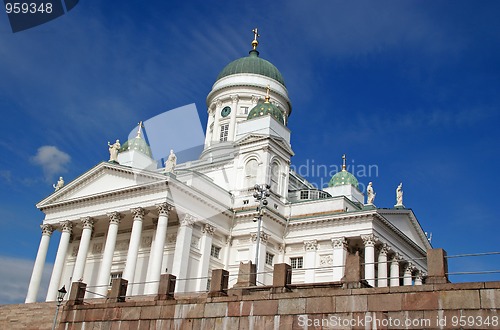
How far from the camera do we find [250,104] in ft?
186

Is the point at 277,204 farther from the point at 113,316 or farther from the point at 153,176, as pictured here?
the point at 113,316

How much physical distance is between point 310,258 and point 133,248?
13043mm

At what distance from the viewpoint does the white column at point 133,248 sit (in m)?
36.9

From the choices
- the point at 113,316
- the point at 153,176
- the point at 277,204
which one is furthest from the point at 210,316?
the point at 277,204

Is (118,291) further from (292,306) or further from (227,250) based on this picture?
(227,250)

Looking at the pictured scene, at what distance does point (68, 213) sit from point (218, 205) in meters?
12.0

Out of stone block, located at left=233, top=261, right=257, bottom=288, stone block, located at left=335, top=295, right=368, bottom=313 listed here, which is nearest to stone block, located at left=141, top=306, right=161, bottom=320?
→ stone block, located at left=233, top=261, right=257, bottom=288

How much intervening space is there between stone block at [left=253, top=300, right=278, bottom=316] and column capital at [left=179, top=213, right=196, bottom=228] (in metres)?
20.4

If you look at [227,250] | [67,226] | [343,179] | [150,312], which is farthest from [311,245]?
[150,312]

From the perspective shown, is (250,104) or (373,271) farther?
(250,104)

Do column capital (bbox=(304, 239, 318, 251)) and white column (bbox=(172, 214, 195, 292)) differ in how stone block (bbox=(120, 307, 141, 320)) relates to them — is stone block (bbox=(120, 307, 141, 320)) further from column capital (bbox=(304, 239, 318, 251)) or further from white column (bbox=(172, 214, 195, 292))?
column capital (bbox=(304, 239, 318, 251))

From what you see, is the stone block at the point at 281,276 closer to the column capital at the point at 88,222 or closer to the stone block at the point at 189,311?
the stone block at the point at 189,311

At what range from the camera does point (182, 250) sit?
3791 cm

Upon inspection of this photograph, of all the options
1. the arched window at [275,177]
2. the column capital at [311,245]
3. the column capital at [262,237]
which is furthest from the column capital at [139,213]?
the column capital at [311,245]
